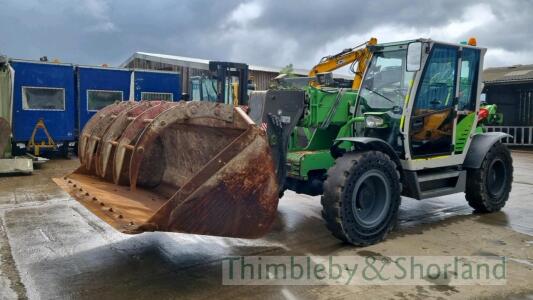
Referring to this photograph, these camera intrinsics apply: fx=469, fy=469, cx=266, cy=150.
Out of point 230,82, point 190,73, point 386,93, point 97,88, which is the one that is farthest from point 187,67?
point 386,93

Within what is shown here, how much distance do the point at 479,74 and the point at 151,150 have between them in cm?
451

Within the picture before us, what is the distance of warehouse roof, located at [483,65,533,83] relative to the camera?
58.6ft

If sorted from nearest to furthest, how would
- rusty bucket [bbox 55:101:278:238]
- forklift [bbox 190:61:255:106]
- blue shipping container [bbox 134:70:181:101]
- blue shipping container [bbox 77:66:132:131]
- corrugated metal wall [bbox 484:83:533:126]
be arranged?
rusty bucket [bbox 55:101:278:238] → forklift [bbox 190:61:255:106] → blue shipping container [bbox 77:66:132:131] → blue shipping container [bbox 134:70:181:101] → corrugated metal wall [bbox 484:83:533:126]

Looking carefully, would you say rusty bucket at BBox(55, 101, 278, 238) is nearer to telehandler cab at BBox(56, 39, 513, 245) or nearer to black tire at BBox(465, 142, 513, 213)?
telehandler cab at BBox(56, 39, 513, 245)

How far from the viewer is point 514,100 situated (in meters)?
19.4

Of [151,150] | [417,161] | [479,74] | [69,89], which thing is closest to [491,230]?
[417,161]

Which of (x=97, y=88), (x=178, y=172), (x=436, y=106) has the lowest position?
(x=178, y=172)

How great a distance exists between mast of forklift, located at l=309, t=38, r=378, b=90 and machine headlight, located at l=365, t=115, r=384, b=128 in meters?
0.84

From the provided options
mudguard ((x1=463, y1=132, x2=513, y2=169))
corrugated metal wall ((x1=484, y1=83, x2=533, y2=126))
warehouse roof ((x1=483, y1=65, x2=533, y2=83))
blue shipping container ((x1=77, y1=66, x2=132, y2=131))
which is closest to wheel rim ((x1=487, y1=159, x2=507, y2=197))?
mudguard ((x1=463, y1=132, x2=513, y2=169))

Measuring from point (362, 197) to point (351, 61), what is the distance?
2.49 meters

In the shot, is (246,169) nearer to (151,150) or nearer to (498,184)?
(151,150)

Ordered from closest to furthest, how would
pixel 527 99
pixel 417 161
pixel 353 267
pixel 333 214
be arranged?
pixel 353 267, pixel 333 214, pixel 417 161, pixel 527 99

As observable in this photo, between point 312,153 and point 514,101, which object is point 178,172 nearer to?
point 312,153

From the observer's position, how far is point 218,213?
3674mm
